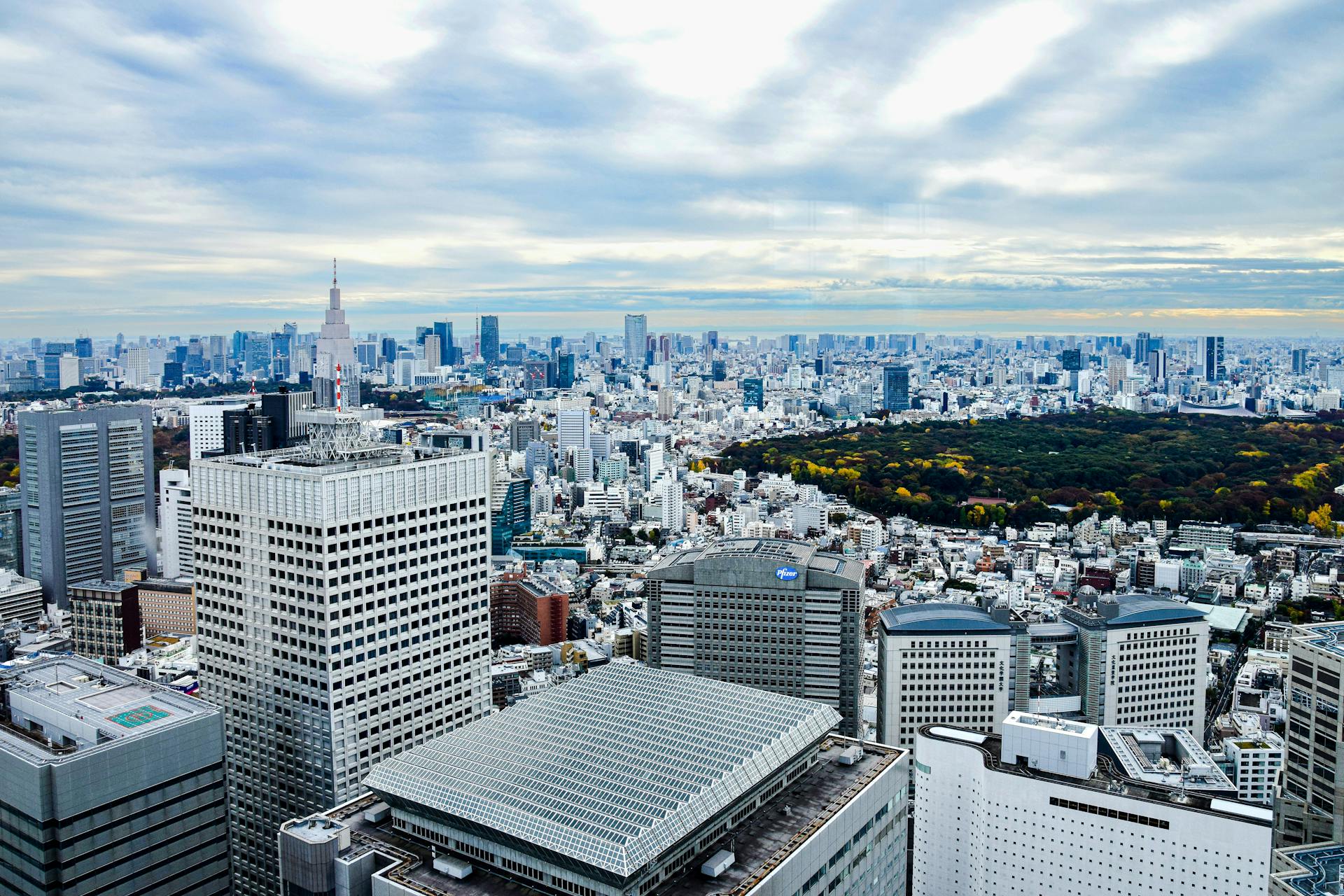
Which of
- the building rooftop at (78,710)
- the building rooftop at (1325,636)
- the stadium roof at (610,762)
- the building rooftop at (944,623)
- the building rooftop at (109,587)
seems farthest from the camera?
the building rooftop at (109,587)

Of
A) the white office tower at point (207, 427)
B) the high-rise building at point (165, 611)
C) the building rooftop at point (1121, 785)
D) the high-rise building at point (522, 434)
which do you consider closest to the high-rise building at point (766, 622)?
the building rooftop at point (1121, 785)

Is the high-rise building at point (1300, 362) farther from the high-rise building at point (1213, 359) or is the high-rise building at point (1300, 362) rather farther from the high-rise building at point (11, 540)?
the high-rise building at point (11, 540)

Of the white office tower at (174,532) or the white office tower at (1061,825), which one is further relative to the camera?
the white office tower at (174,532)

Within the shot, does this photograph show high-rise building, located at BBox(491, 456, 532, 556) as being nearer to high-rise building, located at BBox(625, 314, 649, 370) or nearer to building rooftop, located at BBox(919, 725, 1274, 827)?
building rooftop, located at BBox(919, 725, 1274, 827)

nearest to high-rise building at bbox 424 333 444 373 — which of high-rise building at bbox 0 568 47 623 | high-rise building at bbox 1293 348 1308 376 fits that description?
high-rise building at bbox 0 568 47 623

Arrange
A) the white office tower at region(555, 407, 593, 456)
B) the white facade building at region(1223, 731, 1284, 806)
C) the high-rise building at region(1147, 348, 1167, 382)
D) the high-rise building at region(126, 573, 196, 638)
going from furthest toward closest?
the high-rise building at region(1147, 348, 1167, 382) < the white office tower at region(555, 407, 593, 456) < the high-rise building at region(126, 573, 196, 638) < the white facade building at region(1223, 731, 1284, 806)

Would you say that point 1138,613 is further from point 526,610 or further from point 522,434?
point 522,434
